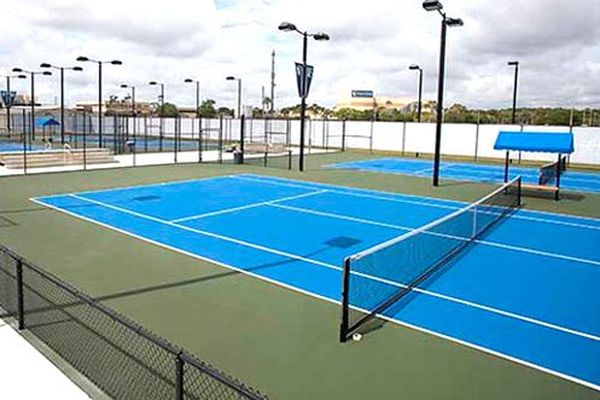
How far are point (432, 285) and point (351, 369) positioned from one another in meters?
3.76

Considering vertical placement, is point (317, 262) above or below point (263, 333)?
above

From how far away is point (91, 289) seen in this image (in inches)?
357

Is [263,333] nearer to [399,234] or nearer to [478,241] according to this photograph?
[399,234]

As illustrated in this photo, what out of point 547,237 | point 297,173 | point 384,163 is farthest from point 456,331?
point 384,163

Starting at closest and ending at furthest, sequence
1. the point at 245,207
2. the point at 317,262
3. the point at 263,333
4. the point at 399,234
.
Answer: the point at 263,333 < the point at 317,262 < the point at 399,234 < the point at 245,207

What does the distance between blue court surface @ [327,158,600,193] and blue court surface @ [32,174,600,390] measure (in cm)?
805

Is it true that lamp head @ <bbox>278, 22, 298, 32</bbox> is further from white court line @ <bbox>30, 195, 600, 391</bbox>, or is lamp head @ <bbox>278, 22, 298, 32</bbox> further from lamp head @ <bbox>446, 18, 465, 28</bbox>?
white court line @ <bbox>30, 195, 600, 391</bbox>

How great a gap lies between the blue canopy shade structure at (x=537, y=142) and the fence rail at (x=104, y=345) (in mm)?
16523

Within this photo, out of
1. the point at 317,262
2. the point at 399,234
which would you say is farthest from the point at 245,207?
the point at 317,262

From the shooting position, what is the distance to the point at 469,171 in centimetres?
3017

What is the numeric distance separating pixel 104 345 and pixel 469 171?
26.4 meters

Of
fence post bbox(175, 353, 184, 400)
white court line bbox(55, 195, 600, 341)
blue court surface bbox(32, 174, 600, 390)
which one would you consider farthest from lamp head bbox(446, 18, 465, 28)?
fence post bbox(175, 353, 184, 400)

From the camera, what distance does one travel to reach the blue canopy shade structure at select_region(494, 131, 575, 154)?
63.3ft

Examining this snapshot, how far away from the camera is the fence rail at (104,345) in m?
5.68
